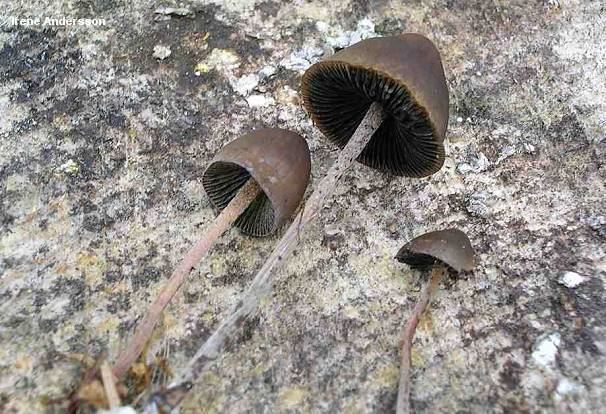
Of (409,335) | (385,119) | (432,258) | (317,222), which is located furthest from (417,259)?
(385,119)

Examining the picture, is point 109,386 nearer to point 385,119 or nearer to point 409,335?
point 409,335

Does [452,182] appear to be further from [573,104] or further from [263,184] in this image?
[263,184]

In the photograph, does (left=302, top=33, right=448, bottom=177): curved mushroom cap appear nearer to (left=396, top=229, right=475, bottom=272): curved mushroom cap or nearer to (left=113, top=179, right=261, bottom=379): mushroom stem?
(left=396, top=229, right=475, bottom=272): curved mushroom cap

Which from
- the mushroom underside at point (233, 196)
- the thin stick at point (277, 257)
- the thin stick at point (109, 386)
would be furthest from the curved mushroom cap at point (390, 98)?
the thin stick at point (109, 386)

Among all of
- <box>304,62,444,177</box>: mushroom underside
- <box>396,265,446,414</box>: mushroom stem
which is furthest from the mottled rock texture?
<box>304,62,444,177</box>: mushroom underside

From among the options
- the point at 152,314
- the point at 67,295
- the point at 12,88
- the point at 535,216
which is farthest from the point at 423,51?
the point at 12,88

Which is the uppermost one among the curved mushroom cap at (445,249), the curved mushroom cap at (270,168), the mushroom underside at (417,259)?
the curved mushroom cap at (270,168)

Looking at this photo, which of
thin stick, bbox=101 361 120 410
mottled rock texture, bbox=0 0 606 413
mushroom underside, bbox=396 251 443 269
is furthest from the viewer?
mushroom underside, bbox=396 251 443 269

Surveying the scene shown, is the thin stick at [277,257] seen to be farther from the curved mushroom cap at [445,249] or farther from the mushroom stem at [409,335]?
the mushroom stem at [409,335]
